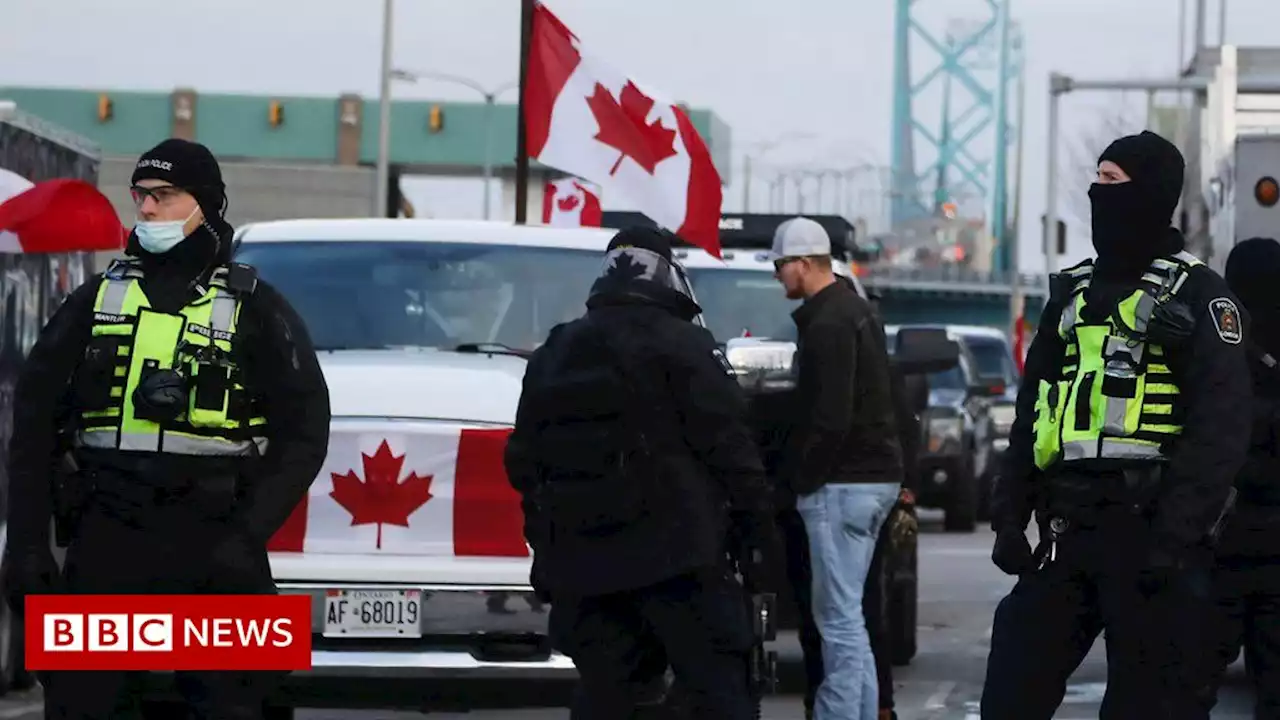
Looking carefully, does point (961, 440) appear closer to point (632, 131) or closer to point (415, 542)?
point (632, 131)

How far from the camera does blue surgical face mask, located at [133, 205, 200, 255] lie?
21.5ft

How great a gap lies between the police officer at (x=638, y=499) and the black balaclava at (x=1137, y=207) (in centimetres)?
101

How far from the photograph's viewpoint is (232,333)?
6.57 m

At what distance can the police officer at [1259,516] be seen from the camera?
28.0ft

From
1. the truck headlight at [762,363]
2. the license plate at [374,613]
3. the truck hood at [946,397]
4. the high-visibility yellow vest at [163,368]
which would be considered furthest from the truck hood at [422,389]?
the truck hood at [946,397]

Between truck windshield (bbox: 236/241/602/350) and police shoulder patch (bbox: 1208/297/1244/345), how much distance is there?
3817 millimetres

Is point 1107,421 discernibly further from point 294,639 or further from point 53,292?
point 53,292

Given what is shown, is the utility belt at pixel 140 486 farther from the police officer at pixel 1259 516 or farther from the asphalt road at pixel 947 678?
the police officer at pixel 1259 516

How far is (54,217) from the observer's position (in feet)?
35.0

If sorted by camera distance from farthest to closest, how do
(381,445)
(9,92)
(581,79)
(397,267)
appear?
(9,92) → (581,79) → (397,267) → (381,445)

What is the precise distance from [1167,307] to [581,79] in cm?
701

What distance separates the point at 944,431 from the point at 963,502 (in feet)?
2.15

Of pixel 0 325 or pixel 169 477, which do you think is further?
pixel 0 325

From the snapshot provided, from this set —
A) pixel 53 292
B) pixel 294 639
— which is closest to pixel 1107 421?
pixel 294 639
